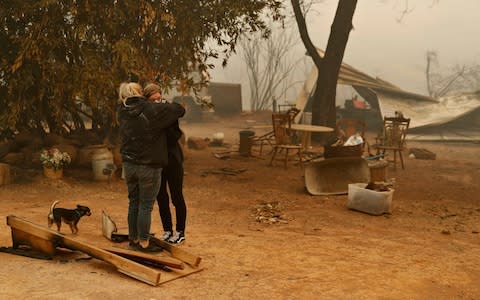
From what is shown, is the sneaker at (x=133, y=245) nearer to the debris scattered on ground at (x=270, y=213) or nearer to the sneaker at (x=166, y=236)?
the sneaker at (x=166, y=236)

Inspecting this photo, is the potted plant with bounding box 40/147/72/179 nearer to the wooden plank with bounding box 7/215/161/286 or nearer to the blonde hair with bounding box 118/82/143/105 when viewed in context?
the wooden plank with bounding box 7/215/161/286

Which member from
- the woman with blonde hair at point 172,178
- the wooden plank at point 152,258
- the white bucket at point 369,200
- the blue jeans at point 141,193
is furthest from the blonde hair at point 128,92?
the white bucket at point 369,200

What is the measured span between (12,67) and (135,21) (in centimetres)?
207

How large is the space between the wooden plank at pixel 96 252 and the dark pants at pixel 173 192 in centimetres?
84

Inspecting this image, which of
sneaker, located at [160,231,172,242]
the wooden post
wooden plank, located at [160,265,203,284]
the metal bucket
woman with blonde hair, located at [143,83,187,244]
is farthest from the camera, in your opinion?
the metal bucket

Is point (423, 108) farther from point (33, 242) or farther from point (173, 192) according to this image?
point (33, 242)

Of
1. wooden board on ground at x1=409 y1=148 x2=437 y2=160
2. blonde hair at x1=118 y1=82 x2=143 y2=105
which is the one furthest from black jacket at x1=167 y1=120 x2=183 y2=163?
wooden board on ground at x1=409 y1=148 x2=437 y2=160

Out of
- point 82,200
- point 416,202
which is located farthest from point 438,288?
point 82,200

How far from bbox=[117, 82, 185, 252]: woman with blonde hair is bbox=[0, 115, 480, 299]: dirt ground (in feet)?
2.17

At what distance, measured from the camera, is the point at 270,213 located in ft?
21.3

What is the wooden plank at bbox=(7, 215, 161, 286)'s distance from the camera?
3.66m

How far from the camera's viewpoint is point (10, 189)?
7.27m

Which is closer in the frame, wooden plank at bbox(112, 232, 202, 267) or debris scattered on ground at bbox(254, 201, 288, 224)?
wooden plank at bbox(112, 232, 202, 267)

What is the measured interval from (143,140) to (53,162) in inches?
170
